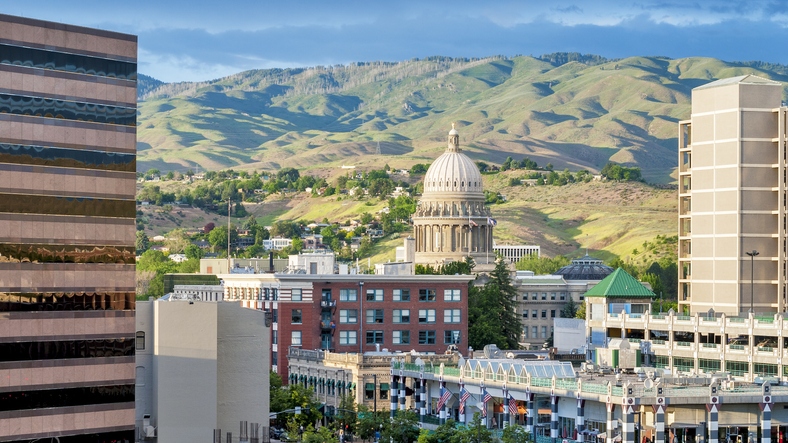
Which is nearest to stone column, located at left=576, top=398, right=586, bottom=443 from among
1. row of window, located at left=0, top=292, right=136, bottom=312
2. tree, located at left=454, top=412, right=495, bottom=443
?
tree, located at left=454, top=412, right=495, bottom=443

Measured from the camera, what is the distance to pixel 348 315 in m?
138

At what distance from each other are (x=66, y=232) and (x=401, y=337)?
6138cm

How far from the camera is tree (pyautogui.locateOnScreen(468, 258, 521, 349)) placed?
510 ft

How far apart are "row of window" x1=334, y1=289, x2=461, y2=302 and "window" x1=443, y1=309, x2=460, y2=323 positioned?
1281 mm

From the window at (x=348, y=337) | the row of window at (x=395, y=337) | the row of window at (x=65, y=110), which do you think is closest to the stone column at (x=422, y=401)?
the row of window at (x=395, y=337)

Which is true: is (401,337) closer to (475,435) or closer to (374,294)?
(374,294)

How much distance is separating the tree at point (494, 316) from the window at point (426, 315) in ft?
48.1

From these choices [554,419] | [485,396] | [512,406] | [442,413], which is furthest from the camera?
[442,413]

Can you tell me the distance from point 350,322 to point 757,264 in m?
44.2

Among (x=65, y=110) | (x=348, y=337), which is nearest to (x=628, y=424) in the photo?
(x=65, y=110)

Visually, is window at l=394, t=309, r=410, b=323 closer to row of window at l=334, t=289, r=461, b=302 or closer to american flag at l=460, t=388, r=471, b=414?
row of window at l=334, t=289, r=461, b=302

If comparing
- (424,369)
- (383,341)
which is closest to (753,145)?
(383,341)

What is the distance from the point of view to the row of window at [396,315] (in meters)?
138

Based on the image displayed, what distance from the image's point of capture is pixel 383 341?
138875 mm
